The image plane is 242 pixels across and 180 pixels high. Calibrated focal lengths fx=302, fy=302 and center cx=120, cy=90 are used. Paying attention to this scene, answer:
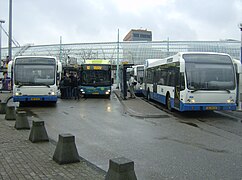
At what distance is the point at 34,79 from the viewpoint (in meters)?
16.4

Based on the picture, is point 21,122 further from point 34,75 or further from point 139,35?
point 139,35

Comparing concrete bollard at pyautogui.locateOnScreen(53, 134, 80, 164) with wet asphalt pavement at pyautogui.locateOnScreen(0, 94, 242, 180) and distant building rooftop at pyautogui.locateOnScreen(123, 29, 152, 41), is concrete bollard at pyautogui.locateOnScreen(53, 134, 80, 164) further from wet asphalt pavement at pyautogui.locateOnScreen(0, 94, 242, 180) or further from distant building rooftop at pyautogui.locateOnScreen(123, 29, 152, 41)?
distant building rooftop at pyautogui.locateOnScreen(123, 29, 152, 41)

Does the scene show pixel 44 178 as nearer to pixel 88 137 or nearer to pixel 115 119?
pixel 88 137

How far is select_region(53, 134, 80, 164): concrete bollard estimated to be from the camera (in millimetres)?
5910

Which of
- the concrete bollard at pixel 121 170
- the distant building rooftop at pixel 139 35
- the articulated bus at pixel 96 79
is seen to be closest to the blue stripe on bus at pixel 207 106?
the concrete bollard at pixel 121 170

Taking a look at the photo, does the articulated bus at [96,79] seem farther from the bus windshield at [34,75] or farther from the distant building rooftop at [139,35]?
the distant building rooftop at [139,35]

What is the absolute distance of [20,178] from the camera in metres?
5.03

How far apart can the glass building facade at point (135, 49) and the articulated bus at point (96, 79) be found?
152ft

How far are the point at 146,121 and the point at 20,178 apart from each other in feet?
24.6

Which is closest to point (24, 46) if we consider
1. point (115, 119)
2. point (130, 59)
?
point (130, 59)

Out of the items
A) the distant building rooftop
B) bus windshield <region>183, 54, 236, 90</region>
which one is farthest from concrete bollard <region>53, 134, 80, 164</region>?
the distant building rooftop

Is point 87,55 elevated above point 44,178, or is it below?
above

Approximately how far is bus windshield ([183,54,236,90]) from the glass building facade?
189 feet

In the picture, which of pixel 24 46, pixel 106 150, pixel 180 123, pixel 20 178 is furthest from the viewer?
pixel 24 46
